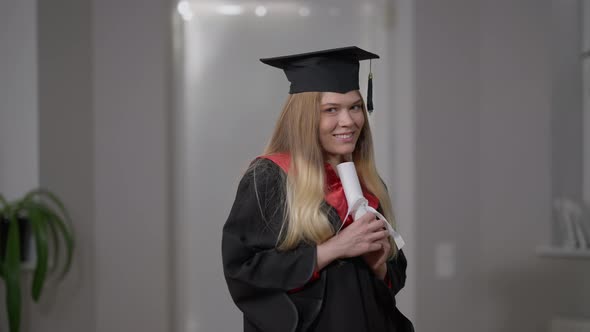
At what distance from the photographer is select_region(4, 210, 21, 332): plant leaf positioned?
7.72ft

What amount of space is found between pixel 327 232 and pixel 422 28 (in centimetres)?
171

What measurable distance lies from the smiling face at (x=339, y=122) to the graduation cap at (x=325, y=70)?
0.02 metres

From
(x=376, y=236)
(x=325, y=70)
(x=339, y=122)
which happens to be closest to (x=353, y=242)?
(x=376, y=236)

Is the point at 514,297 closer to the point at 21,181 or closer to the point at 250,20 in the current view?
the point at 250,20

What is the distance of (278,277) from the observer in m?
1.20

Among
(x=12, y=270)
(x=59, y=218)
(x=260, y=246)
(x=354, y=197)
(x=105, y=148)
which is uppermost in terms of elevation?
(x=105, y=148)

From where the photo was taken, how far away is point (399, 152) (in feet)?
8.98

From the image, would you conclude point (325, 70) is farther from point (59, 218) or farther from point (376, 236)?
point (59, 218)

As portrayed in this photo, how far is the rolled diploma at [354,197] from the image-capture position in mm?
1235

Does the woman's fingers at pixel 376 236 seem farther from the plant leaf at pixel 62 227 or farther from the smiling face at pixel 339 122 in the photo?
the plant leaf at pixel 62 227

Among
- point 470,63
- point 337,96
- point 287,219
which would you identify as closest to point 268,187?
point 287,219

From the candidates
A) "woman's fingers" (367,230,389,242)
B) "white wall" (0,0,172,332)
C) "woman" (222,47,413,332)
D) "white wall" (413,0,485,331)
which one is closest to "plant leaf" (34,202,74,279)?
"white wall" (0,0,172,332)

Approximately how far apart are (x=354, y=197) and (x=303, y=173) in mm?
131

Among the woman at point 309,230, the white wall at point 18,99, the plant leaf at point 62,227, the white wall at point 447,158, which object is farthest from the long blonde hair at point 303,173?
the white wall at point 18,99
